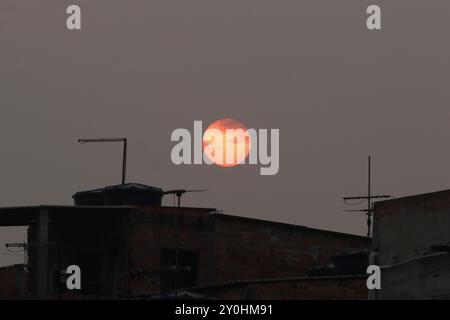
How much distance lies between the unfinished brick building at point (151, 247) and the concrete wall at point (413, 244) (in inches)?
566

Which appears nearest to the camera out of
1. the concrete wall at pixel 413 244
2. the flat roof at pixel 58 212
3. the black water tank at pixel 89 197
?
the concrete wall at pixel 413 244

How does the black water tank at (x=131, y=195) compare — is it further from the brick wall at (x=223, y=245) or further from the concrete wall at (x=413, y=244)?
the concrete wall at (x=413, y=244)

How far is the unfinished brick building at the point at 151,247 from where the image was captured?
66.3 meters

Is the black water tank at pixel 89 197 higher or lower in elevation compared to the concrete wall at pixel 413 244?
higher

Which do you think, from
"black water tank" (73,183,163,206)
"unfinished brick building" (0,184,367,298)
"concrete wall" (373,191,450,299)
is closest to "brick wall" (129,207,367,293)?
"unfinished brick building" (0,184,367,298)

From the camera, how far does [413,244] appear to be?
52.2 meters

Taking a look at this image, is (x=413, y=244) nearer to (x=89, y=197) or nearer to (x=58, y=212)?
(x=58, y=212)

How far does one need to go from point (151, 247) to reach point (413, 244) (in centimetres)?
1804

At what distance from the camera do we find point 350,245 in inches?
2822

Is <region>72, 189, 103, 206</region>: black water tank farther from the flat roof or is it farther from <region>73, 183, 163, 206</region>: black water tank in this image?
the flat roof

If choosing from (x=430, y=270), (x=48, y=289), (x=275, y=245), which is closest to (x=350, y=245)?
(x=275, y=245)

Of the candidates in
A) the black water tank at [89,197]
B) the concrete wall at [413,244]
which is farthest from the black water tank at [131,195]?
the concrete wall at [413,244]

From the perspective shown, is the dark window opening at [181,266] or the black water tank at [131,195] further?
the black water tank at [131,195]

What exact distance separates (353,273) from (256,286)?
254 inches
